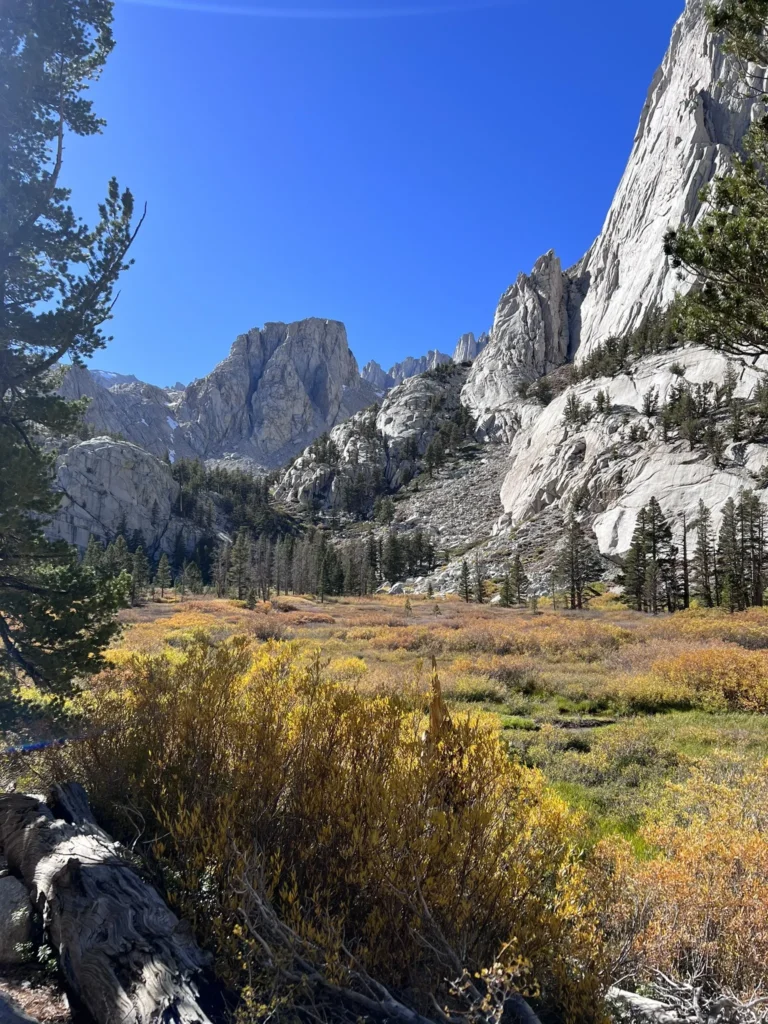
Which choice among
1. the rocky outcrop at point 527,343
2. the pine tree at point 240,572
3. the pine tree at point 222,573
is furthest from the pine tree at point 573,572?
the rocky outcrop at point 527,343

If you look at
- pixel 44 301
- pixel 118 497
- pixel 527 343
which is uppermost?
pixel 527 343

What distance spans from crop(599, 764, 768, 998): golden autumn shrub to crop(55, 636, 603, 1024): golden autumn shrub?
15.2 inches

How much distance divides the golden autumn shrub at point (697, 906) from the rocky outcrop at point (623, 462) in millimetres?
62295

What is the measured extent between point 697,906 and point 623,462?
76.5 m

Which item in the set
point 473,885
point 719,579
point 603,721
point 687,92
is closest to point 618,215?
point 687,92

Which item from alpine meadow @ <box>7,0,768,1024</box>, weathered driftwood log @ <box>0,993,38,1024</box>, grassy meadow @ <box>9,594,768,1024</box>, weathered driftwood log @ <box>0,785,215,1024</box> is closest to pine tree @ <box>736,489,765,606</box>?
alpine meadow @ <box>7,0,768,1024</box>

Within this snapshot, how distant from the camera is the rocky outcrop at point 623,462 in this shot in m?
61.5

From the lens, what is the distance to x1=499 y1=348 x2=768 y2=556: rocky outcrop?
6147 cm

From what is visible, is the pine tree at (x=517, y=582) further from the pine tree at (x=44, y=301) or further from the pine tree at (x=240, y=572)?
the pine tree at (x=44, y=301)

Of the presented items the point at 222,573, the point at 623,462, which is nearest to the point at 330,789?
the point at 623,462

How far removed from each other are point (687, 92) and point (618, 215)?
80.0ft

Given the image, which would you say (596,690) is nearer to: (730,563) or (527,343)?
(730,563)

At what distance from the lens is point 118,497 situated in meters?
114

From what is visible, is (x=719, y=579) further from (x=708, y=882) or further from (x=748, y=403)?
(x=708, y=882)
